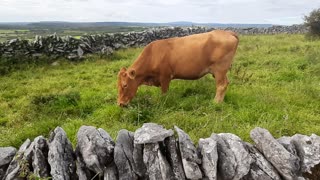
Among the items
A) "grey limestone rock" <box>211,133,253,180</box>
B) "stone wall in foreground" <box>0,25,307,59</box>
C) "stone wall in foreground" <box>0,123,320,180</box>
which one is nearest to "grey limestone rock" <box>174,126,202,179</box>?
"stone wall in foreground" <box>0,123,320,180</box>

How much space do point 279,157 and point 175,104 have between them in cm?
432

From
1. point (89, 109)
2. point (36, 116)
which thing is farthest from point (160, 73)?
point (36, 116)

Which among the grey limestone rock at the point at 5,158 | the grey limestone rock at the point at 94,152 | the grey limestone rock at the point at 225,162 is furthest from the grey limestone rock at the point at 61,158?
the grey limestone rock at the point at 225,162

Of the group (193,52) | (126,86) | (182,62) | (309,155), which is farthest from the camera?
(182,62)

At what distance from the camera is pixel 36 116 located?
7887mm

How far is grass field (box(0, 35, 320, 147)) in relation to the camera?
6.56 meters

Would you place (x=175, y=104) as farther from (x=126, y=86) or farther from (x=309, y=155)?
(x=309, y=155)

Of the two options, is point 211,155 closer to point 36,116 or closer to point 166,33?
point 36,116

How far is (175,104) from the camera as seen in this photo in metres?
8.12

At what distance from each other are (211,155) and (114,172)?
3.61ft

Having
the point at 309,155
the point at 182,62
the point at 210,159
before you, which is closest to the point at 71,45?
the point at 182,62

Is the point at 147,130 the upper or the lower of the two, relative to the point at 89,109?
upper

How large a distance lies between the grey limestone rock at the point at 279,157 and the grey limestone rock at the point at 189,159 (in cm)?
81

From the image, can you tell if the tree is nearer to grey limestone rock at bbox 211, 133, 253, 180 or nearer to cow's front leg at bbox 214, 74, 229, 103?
cow's front leg at bbox 214, 74, 229, 103
